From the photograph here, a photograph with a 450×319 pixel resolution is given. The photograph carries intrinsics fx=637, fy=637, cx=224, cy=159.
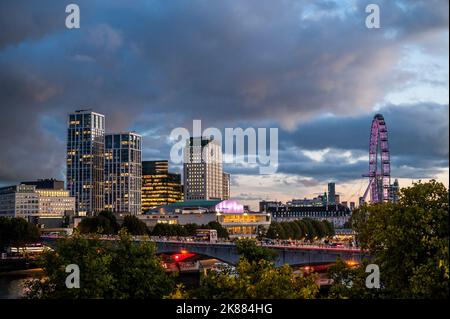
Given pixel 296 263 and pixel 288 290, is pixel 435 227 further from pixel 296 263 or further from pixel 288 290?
pixel 296 263

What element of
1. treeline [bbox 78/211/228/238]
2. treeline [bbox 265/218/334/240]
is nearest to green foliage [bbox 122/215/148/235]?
treeline [bbox 78/211/228/238]

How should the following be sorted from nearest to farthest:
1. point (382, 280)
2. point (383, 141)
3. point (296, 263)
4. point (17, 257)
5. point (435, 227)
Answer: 1. point (435, 227)
2. point (382, 280)
3. point (296, 263)
4. point (17, 257)
5. point (383, 141)

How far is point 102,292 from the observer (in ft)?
141

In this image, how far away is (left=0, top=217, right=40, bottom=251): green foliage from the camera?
139625 mm

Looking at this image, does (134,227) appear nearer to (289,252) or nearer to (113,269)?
(289,252)

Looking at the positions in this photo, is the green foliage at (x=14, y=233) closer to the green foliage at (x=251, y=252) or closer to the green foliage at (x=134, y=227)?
the green foliage at (x=134, y=227)

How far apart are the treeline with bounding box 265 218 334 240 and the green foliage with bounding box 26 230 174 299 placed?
125 meters

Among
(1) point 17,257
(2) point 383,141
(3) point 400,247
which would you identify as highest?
(2) point 383,141

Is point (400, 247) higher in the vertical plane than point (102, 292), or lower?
higher
